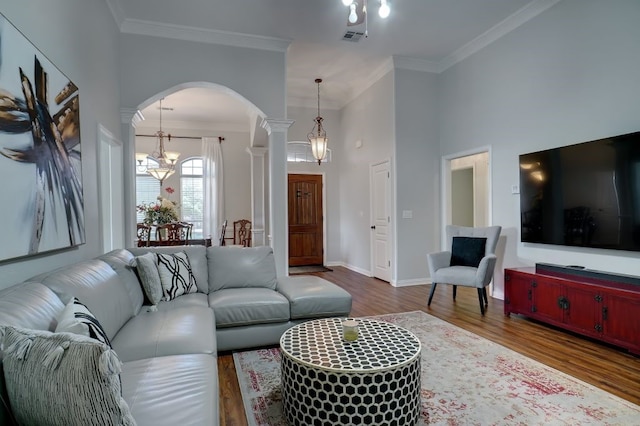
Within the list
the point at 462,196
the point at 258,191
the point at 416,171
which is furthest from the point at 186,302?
the point at 462,196

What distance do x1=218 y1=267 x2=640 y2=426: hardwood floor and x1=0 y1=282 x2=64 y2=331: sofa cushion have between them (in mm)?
1069

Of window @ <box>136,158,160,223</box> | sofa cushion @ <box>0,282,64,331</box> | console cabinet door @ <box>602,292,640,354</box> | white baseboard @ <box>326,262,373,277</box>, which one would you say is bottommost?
white baseboard @ <box>326,262,373,277</box>

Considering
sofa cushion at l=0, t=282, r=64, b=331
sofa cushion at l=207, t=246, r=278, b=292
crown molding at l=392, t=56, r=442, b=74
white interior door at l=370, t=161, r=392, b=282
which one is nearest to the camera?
sofa cushion at l=0, t=282, r=64, b=331

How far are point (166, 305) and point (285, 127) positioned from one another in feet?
9.42

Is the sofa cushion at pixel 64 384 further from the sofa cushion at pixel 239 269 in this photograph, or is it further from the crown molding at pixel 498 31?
the crown molding at pixel 498 31

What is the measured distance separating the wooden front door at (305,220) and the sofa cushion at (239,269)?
4.02 meters

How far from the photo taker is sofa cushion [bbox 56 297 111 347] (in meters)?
1.30

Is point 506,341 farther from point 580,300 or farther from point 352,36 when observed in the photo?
point 352,36

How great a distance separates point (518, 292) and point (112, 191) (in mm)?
4597

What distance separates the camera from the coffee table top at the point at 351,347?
5.87 ft

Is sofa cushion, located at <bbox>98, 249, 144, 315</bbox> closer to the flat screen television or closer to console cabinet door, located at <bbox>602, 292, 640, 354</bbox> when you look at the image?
console cabinet door, located at <bbox>602, 292, 640, 354</bbox>

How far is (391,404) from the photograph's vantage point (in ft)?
5.78

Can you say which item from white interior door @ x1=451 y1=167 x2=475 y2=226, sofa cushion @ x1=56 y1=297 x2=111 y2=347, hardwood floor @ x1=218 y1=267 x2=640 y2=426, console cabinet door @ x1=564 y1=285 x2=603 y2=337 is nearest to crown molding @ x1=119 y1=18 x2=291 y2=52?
hardwood floor @ x1=218 y1=267 x2=640 y2=426

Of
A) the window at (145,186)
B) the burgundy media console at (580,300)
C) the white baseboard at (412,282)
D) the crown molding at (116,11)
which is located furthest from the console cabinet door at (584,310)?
the window at (145,186)
